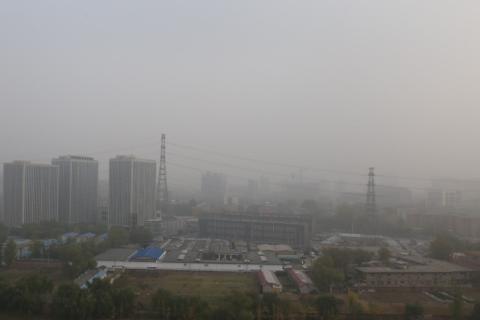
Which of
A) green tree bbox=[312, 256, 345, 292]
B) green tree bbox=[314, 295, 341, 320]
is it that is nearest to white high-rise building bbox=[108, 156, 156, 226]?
green tree bbox=[312, 256, 345, 292]

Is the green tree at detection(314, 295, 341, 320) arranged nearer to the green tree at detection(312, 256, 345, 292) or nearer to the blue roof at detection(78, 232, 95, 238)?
the green tree at detection(312, 256, 345, 292)

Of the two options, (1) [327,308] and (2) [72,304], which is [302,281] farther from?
(2) [72,304]

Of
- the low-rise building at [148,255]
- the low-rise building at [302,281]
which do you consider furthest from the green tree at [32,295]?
the low-rise building at [302,281]

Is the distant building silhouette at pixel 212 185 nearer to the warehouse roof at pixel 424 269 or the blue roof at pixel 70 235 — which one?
the blue roof at pixel 70 235

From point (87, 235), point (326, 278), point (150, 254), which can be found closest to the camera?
point (326, 278)

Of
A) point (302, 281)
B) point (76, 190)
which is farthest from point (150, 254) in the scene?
point (76, 190)
